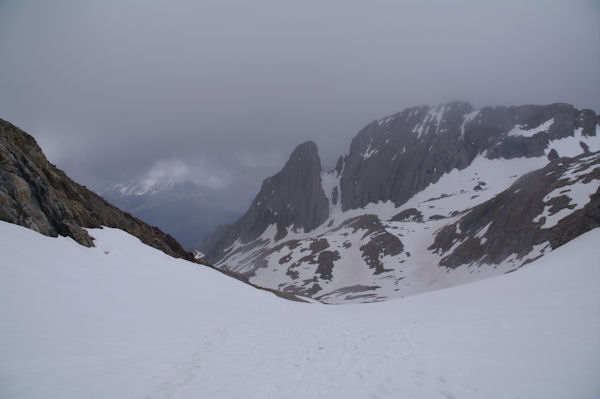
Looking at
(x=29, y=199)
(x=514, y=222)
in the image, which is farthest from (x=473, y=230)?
(x=29, y=199)

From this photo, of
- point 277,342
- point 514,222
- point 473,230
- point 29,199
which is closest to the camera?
point 277,342

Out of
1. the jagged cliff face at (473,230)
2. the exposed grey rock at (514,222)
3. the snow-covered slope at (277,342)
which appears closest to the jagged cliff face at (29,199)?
the snow-covered slope at (277,342)

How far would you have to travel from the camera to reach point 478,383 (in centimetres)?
681

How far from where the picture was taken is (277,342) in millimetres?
12766

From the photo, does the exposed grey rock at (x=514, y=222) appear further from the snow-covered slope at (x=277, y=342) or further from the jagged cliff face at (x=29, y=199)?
the jagged cliff face at (x=29, y=199)

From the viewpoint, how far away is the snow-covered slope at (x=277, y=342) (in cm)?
696

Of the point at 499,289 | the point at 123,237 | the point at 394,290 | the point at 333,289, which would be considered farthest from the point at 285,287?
the point at 499,289

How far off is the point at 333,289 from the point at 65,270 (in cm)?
10104

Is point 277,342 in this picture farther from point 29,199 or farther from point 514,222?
point 514,222

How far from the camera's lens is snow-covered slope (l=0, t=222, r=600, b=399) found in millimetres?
6961

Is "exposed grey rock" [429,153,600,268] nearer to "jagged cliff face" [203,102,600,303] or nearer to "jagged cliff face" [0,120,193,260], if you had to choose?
"jagged cliff face" [203,102,600,303]

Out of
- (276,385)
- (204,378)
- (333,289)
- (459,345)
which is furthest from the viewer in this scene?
(333,289)

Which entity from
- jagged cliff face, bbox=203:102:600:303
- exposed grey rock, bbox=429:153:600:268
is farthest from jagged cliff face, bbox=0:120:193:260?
exposed grey rock, bbox=429:153:600:268

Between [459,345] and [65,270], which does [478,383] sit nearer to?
[459,345]
